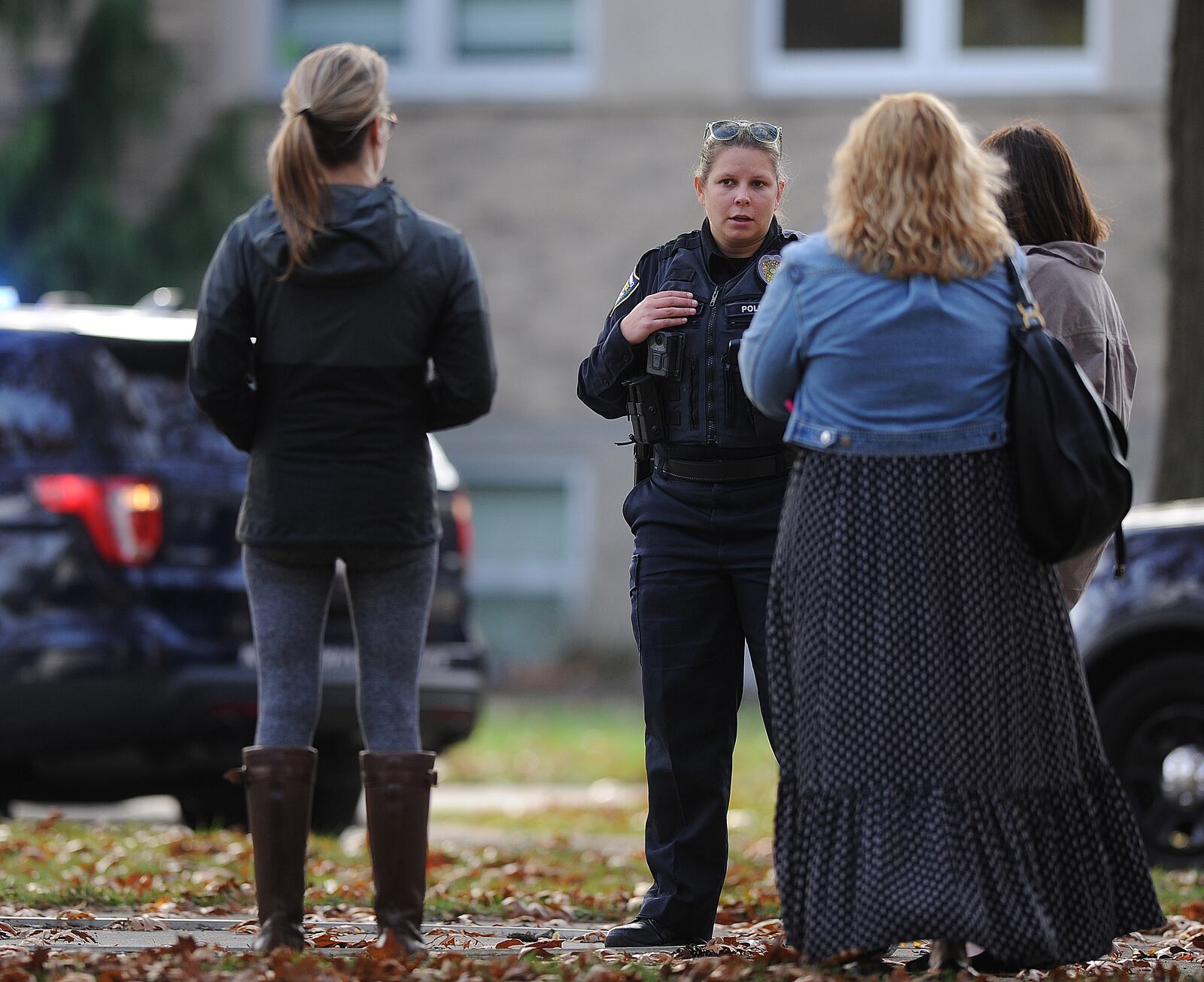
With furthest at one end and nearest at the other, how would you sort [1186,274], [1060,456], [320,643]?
[1186,274] < [320,643] < [1060,456]

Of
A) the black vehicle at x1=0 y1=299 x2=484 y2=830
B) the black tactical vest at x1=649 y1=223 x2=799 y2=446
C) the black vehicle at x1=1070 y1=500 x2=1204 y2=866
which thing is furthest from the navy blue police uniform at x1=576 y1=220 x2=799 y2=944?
the black vehicle at x1=0 y1=299 x2=484 y2=830

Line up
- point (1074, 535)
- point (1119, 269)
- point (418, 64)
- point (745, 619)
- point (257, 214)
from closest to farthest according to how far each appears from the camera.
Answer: point (1074, 535), point (257, 214), point (745, 619), point (1119, 269), point (418, 64)

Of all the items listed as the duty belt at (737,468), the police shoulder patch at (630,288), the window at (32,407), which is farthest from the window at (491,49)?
the duty belt at (737,468)

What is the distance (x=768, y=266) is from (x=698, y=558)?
69cm

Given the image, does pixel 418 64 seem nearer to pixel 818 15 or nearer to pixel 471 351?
pixel 818 15

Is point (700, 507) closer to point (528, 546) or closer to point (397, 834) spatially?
point (397, 834)

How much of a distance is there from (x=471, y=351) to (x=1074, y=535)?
4.44 feet

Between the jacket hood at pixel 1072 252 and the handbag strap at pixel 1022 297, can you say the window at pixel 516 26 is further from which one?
the handbag strap at pixel 1022 297

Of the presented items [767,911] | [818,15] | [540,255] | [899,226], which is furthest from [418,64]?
[899,226]

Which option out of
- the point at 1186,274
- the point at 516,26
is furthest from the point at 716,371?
the point at 516,26

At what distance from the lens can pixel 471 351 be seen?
4.41 m

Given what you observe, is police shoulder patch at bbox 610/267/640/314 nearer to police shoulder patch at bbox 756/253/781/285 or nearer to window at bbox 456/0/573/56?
Answer: police shoulder patch at bbox 756/253/781/285

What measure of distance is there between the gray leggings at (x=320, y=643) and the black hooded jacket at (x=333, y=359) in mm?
100

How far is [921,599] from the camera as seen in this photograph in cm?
399
